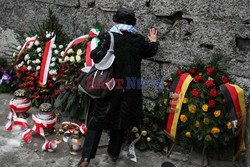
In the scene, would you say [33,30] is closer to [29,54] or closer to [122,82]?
[29,54]

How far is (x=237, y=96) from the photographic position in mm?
3260

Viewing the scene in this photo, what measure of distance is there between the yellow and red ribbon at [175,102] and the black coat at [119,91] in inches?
19.8

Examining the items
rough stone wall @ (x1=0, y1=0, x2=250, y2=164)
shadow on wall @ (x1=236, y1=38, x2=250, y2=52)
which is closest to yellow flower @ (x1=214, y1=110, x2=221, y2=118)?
rough stone wall @ (x1=0, y1=0, x2=250, y2=164)

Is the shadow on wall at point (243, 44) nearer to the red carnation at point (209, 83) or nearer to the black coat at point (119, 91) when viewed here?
the red carnation at point (209, 83)

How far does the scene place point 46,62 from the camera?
14.6ft

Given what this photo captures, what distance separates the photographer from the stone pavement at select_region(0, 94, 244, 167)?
3.31 meters

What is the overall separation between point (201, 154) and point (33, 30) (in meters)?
3.39

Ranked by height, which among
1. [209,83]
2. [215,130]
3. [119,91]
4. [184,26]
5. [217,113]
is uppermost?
[184,26]

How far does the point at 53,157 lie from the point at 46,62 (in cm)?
155

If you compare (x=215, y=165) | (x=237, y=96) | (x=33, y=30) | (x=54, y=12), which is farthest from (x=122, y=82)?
(x=33, y=30)

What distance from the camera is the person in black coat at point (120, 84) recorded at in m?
3.01

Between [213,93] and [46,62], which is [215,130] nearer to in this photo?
[213,93]

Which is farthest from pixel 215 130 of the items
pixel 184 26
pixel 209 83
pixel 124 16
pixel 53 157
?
pixel 53 157

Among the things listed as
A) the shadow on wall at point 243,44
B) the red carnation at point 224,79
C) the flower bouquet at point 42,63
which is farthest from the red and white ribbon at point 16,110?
the shadow on wall at point 243,44
